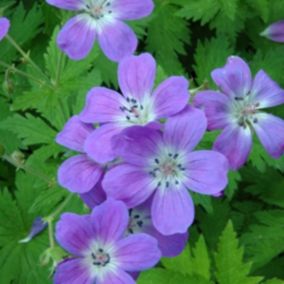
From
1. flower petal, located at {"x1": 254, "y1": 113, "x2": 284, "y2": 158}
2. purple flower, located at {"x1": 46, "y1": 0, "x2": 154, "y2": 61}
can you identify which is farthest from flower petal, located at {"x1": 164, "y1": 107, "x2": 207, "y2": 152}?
purple flower, located at {"x1": 46, "y1": 0, "x2": 154, "y2": 61}

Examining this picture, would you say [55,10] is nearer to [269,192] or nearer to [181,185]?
[269,192]

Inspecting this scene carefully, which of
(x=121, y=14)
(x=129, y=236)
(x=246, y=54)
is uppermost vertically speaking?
(x=121, y=14)

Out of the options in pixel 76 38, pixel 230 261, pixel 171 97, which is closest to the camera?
pixel 171 97

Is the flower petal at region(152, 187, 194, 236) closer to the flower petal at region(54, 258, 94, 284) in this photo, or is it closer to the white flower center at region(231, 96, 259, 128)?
the flower petal at region(54, 258, 94, 284)

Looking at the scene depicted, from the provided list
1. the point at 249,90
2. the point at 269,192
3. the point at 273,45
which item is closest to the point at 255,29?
the point at 273,45

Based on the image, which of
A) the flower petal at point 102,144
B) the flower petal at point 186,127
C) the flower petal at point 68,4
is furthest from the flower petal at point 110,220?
the flower petal at point 68,4

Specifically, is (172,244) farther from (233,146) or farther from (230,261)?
(230,261)

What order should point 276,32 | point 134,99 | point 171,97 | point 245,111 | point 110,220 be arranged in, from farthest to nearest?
point 276,32 → point 245,111 → point 134,99 → point 171,97 → point 110,220

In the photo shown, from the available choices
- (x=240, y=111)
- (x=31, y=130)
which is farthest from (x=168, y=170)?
(x=31, y=130)
